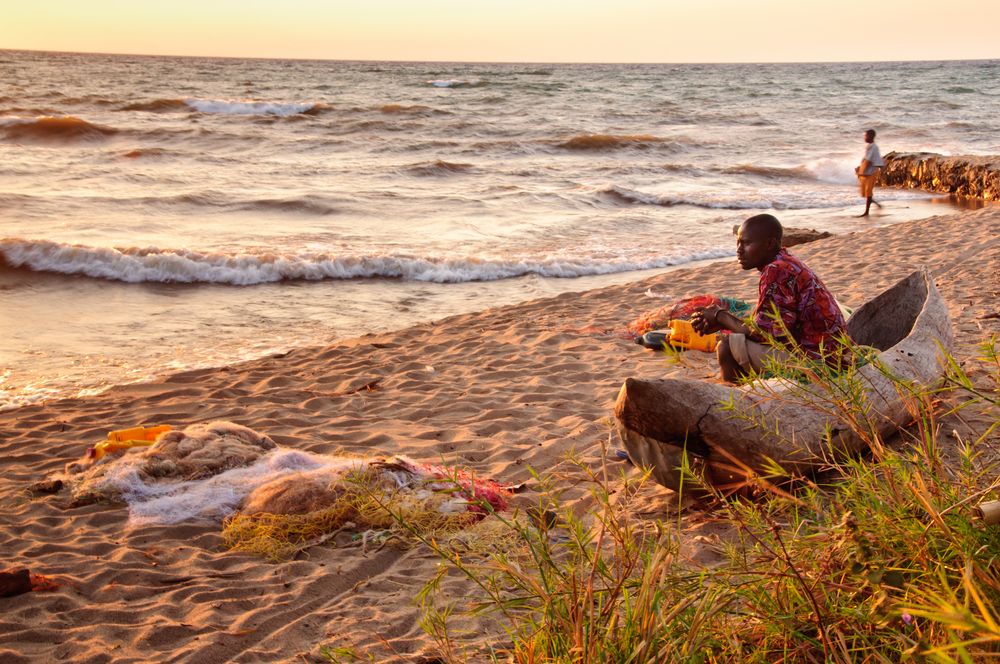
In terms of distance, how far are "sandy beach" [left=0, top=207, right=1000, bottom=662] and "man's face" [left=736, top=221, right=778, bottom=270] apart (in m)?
1.33

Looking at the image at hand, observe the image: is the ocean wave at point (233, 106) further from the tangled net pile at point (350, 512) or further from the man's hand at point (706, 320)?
the man's hand at point (706, 320)

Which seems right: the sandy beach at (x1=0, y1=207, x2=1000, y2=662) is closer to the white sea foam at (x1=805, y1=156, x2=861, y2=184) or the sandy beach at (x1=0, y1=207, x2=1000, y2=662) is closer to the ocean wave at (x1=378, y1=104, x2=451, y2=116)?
the white sea foam at (x1=805, y1=156, x2=861, y2=184)

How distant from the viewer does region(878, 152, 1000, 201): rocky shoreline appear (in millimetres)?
18203

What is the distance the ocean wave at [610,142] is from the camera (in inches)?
1059

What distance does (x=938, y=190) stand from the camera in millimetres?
19672

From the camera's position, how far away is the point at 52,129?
82.3 feet

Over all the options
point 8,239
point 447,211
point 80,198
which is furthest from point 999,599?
point 80,198

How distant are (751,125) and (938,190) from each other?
1543 centimetres

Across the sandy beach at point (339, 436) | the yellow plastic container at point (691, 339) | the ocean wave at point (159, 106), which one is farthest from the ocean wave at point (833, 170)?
the ocean wave at point (159, 106)

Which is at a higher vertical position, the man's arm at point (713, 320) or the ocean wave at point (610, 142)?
the ocean wave at point (610, 142)

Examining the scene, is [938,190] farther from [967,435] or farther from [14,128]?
[14,128]

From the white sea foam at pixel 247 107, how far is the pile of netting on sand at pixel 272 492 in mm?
31314

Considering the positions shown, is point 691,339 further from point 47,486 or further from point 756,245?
point 47,486

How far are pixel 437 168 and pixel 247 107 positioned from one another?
17.4 m
